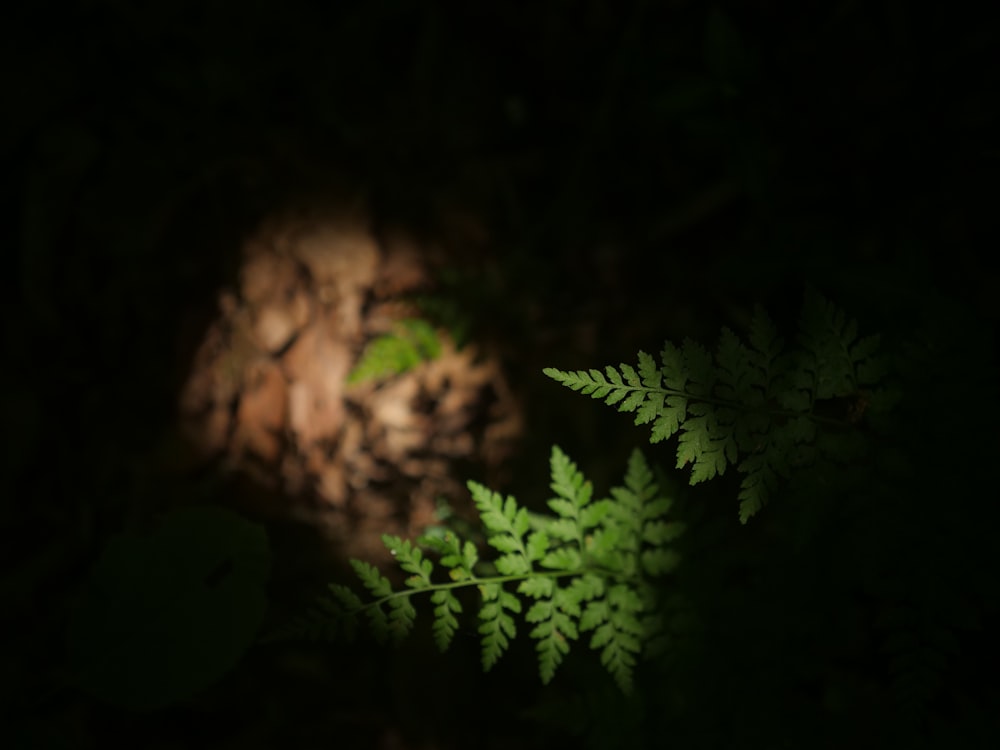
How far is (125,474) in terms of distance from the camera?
295cm

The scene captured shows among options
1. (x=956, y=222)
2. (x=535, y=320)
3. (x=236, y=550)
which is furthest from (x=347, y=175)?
(x=956, y=222)

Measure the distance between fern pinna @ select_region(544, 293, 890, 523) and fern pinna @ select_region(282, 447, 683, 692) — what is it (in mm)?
383

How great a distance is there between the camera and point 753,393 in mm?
1619

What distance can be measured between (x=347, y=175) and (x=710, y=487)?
2371 millimetres

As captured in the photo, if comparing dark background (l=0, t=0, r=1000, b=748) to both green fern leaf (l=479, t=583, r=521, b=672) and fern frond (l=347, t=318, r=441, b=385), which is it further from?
green fern leaf (l=479, t=583, r=521, b=672)

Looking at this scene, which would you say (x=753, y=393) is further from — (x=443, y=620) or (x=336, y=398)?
(x=336, y=398)

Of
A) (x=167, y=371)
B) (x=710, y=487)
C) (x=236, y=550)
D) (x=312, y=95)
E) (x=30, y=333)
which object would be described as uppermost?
(x=312, y=95)

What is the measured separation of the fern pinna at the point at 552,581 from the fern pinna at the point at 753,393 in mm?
383

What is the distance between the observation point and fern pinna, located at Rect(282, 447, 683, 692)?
162 centimetres

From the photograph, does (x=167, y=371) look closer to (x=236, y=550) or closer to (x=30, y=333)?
(x=30, y=333)

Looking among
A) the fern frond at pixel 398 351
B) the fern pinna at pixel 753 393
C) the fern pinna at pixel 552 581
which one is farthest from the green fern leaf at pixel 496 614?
the fern frond at pixel 398 351

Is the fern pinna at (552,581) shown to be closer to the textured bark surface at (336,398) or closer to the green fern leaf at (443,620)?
the green fern leaf at (443,620)

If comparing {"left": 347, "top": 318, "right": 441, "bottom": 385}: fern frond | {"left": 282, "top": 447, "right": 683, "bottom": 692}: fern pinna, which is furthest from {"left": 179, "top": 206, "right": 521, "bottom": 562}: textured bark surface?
{"left": 282, "top": 447, "right": 683, "bottom": 692}: fern pinna

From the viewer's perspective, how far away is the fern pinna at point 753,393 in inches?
59.5
